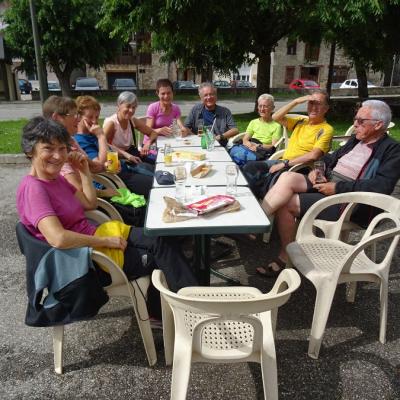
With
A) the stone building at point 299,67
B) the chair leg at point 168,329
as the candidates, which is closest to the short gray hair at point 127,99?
A: the chair leg at point 168,329

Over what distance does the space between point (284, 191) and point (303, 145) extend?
1.01 meters

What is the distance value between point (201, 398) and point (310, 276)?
0.88m

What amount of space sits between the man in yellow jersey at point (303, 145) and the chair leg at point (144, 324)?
71.9 inches

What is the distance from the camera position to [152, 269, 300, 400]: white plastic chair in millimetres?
1343

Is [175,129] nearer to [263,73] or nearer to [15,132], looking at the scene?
[15,132]

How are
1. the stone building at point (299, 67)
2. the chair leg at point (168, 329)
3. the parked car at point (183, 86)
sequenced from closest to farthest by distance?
the chair leg at point (168, 329) < the parked car at point (183, 86) < the stone building at point (299, 67)

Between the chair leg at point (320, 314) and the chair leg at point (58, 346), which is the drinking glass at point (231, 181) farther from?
the chair leg at point (58, 346)

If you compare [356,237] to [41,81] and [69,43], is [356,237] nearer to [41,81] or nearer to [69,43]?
[41,81]

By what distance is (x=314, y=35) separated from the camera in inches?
400

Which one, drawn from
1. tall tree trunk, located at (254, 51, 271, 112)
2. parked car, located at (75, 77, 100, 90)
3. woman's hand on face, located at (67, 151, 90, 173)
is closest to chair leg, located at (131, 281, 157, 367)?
woman's hand on face, located at (67, 151, 90, 173)

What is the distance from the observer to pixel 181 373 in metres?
1.52

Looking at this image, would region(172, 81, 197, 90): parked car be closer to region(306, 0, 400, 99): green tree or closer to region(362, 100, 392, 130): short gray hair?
region(306, 0, 400, 99): green tree

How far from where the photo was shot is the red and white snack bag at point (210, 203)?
2.00 m

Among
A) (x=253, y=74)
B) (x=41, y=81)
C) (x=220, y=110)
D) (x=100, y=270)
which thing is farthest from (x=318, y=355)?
(x=253, y=74)
